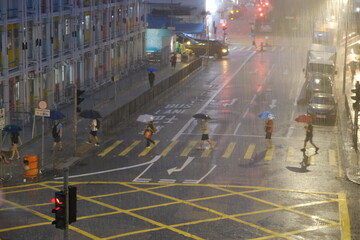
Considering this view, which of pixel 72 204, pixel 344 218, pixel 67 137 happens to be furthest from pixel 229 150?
pixel 72 204

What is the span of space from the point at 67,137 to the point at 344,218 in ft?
60.1

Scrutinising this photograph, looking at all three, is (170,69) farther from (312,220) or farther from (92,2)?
(312,220)

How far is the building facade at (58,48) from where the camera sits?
4244 centimetres

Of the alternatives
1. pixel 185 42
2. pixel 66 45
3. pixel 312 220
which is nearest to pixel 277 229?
pixel 312 220

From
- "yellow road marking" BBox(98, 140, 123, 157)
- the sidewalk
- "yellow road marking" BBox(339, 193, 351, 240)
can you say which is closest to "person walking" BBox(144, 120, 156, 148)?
"yellow road marking" BBox(98, 140, 123, 157)

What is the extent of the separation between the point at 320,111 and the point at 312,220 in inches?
829

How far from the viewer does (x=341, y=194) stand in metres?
28.9

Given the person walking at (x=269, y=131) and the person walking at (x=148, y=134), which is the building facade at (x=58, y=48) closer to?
the person walking at (x=148, y=134)

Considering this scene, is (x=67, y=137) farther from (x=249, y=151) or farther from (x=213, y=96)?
(x=213, y=96)

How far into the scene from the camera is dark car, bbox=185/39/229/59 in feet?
267

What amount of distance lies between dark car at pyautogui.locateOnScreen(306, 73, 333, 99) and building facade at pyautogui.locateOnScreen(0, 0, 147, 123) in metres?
13.9

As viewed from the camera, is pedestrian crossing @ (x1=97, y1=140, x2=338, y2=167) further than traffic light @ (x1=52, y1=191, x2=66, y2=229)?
Yes

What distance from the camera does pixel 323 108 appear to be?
45.6m

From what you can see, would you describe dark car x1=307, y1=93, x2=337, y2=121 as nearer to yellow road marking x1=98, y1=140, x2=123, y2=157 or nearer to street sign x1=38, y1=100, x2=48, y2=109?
yellow road marking x1=98, y1=140, x2=123, y2=157
